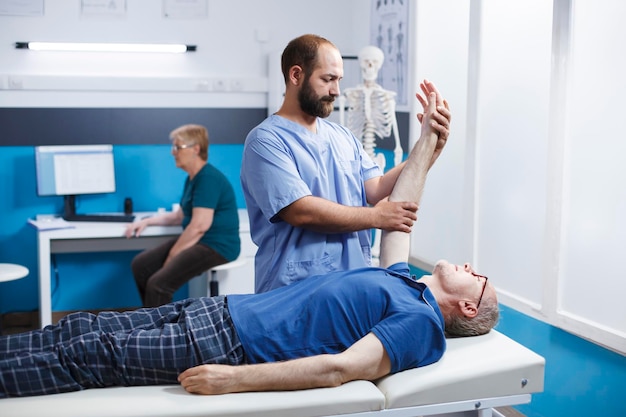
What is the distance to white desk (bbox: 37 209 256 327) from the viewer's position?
A: 4156mm

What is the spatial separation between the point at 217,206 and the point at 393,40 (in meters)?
1.30

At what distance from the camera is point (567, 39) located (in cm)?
271

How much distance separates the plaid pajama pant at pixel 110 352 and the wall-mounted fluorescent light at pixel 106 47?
117 inches

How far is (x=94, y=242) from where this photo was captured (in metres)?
4.52

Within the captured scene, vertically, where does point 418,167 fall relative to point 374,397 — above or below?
above

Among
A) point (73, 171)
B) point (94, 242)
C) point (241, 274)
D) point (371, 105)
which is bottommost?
point (241, 274)

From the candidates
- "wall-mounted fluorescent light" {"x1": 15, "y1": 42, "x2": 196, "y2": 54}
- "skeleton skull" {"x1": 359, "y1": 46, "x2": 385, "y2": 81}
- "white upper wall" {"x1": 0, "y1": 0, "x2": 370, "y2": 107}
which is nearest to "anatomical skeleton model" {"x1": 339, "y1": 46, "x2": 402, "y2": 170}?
"skeleton skull" {"x1": 359, "y1": 46, "x2": 385, "y2": 81}

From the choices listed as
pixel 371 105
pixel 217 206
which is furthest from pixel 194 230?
pixel 371 105

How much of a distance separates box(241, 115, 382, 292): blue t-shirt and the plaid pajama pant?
30 cm

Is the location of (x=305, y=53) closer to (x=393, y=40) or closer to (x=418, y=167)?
(x=418, y=167)

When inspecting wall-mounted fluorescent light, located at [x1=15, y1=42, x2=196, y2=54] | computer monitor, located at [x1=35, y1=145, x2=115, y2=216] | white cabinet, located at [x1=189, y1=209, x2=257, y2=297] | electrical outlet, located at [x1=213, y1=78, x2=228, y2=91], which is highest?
wall-mounted fluorescent light, located at [x1=15, y1=42, x2=196, y2=54]

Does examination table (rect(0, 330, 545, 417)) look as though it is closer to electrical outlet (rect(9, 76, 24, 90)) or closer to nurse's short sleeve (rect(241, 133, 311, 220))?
nurse's short sleeve (rect(241, 133, 311, 220))

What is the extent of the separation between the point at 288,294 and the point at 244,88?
2.97m

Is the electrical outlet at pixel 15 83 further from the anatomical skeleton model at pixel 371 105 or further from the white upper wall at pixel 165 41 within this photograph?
the anatomical skeleton model at pixel 371 105
